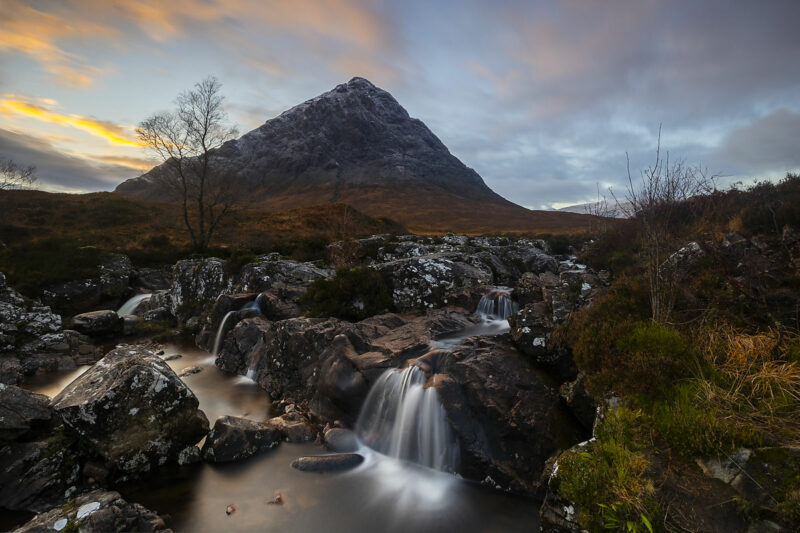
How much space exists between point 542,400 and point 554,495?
11.3 ft

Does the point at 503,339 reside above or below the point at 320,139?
below

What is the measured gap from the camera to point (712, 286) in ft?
26.9

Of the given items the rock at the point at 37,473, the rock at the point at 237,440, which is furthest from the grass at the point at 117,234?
the rock at the point at 37,473

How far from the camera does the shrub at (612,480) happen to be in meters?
4.29

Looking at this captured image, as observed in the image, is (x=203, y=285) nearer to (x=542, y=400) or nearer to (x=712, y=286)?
(x=542, y=400)

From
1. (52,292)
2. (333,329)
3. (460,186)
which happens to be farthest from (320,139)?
(333,329)

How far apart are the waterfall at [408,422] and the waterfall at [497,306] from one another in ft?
22.1

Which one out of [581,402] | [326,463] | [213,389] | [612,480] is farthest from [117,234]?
[612,480]

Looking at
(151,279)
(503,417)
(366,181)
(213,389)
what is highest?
(366,181)

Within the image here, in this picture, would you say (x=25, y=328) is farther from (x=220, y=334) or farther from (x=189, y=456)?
(x=189, y=456)

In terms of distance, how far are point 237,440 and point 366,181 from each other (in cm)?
15602

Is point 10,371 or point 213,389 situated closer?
point 213,389

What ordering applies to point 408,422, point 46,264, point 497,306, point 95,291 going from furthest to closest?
point 46,264, point 95,291, point 497,306, point 408,422

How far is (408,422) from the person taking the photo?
9047 mm
